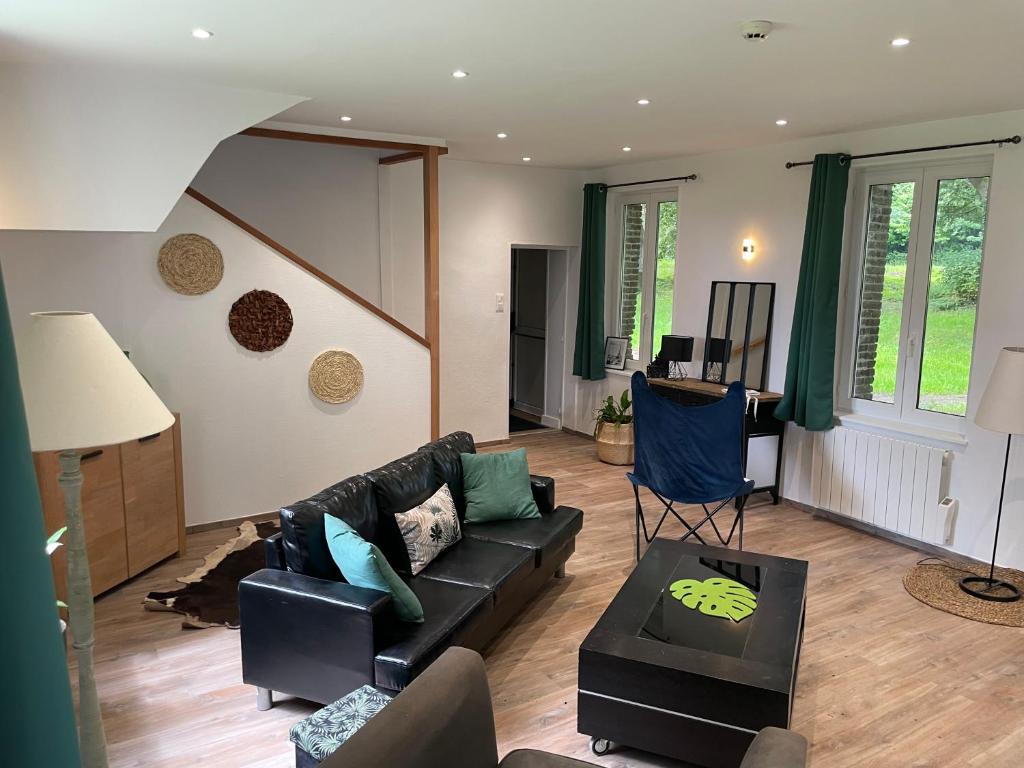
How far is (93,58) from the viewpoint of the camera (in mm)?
3871

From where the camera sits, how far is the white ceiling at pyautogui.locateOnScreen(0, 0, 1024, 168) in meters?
2.90

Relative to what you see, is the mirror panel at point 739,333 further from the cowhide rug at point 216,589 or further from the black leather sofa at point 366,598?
the cowhide rug at point 216,589

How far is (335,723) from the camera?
2600 millimetres

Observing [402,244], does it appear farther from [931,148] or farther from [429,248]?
[931,148]

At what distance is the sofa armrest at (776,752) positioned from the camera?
6.61ft

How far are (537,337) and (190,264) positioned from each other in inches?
179

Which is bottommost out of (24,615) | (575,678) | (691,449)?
(575,678)

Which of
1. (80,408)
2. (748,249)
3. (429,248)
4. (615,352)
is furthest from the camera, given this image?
(615,352)

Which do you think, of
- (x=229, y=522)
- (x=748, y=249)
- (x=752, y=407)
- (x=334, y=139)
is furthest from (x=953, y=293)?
(x=229, y=522)

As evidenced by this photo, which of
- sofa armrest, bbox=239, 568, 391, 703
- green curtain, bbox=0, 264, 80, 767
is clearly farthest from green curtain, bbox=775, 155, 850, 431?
green curtain, bbox=0, 264, 80, 767

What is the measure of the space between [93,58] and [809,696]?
4598mm

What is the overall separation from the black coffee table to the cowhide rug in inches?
81.5

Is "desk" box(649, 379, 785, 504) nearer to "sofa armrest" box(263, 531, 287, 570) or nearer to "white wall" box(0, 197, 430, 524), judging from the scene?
"white wall" box(0, 197, 430, 524)

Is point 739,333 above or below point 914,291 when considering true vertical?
below
